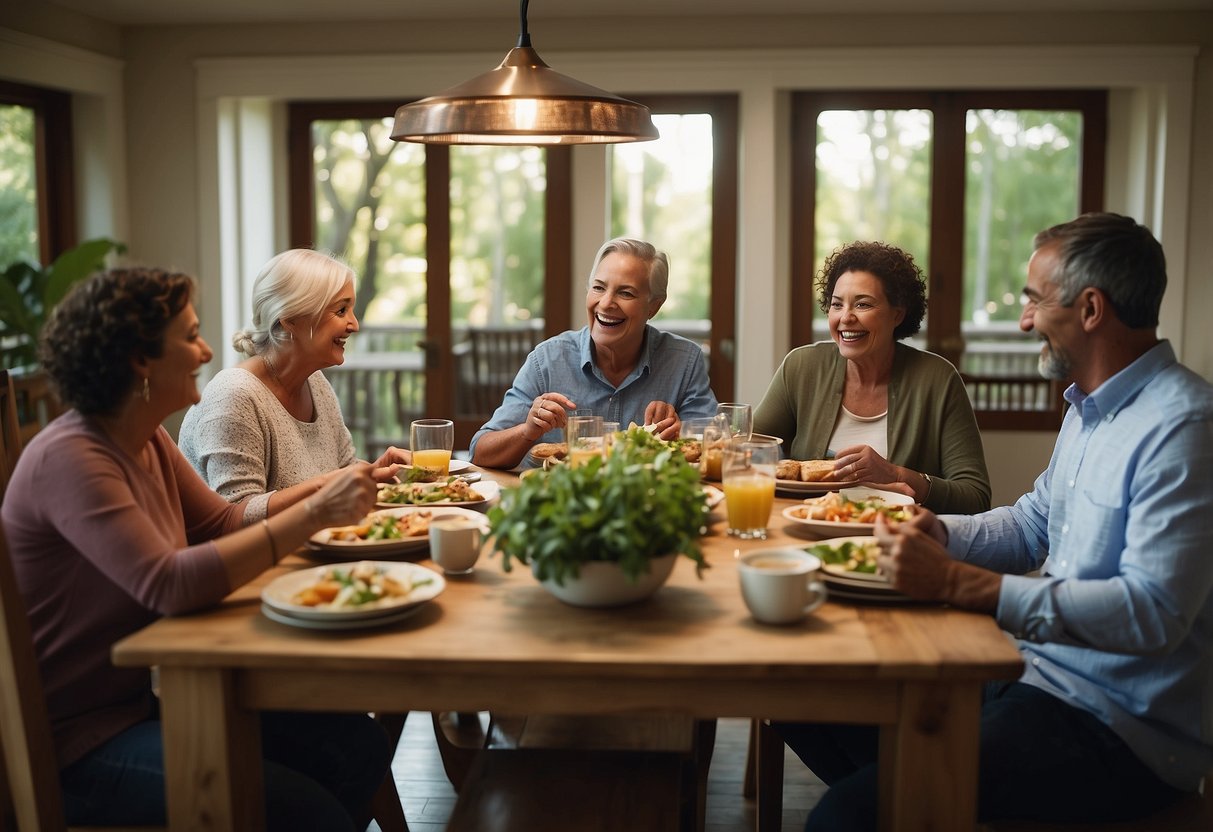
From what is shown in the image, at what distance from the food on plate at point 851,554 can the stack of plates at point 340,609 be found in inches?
24.1

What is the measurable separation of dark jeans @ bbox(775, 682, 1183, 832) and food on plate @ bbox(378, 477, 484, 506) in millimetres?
951

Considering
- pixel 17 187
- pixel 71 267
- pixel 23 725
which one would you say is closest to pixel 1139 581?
pixel 23 725

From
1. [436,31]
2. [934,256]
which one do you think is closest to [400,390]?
[436,31]

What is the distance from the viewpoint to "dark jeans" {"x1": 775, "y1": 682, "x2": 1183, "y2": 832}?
5.61 ft

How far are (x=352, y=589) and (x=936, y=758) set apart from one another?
0.82m

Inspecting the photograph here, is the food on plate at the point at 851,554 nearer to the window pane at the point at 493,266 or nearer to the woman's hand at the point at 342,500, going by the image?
the woman's hand at the point at 342,500

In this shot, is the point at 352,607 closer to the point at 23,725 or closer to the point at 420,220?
the point at 23,725

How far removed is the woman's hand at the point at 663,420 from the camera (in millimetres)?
2863

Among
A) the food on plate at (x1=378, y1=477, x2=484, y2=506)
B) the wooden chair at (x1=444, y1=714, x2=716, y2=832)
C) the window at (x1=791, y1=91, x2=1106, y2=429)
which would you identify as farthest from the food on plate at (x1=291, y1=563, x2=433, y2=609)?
the window at (x1=791, y1=91, x2=1106, y2=429)

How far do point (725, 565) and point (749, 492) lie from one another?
175mm

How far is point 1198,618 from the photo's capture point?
176 cm

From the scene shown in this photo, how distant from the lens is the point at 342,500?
1.81 meters

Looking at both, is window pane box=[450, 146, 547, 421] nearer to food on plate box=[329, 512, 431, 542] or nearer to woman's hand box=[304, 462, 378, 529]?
food on plate box=[329, 512, 431, 542]

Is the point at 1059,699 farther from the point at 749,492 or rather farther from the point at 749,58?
the point at 749,58
